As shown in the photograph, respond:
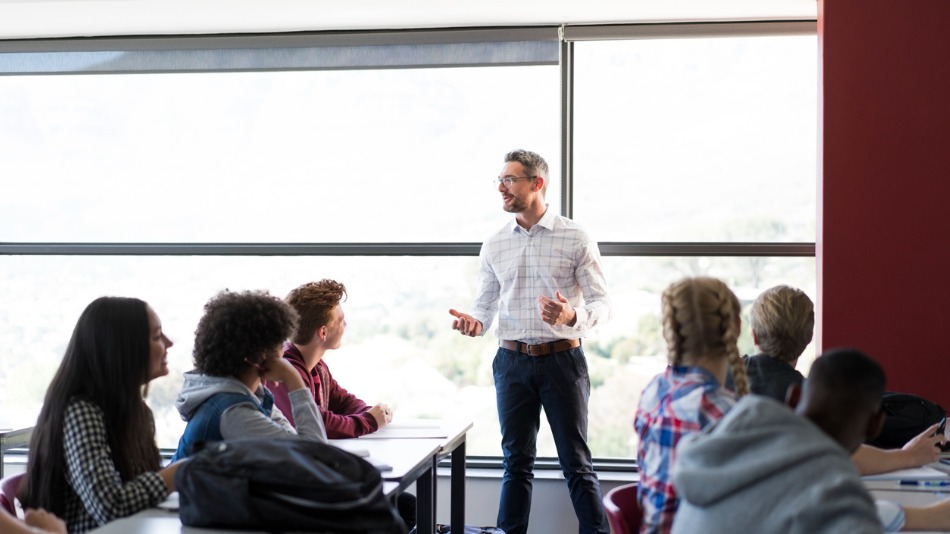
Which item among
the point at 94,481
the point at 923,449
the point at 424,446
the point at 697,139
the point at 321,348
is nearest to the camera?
the point at 94,481

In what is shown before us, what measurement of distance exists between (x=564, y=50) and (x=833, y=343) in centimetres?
187

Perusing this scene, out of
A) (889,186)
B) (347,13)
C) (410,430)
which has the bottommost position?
(410,430)

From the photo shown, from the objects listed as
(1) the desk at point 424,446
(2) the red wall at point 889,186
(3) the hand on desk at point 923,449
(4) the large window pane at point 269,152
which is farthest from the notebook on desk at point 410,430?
(2) the red wall at point 889,186

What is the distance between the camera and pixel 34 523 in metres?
2.14

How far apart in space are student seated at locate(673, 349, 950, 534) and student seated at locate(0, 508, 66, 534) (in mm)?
1360

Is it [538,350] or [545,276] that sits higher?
[545,276]

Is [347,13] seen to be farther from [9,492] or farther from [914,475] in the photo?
[914,475]

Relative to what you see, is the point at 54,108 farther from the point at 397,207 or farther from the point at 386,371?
the point at 386,371

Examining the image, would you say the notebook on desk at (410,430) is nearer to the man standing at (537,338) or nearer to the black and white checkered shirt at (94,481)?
the man standing at (537,338)

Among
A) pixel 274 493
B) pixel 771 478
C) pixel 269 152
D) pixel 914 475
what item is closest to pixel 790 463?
pixel 771 478

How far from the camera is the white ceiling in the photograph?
4352mm

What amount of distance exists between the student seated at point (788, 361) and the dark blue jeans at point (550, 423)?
1.45m

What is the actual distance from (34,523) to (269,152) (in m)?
3.00

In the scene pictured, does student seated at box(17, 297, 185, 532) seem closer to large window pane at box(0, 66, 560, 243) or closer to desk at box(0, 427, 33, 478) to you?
desk at box(0, 427, 33, 478)
